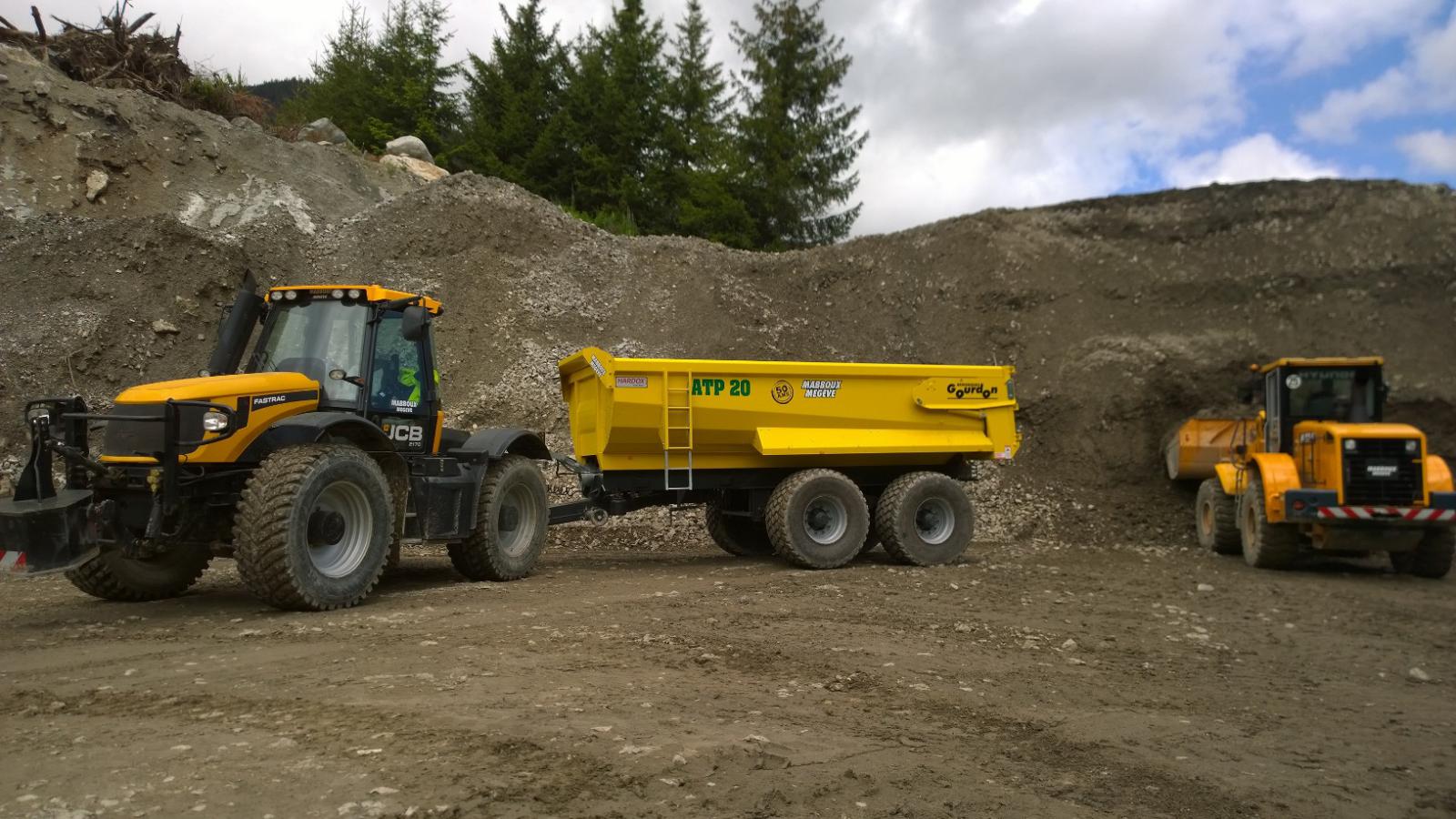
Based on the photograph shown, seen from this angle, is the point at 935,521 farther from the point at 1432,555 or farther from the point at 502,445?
the point at 1432,555

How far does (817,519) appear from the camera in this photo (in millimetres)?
10523

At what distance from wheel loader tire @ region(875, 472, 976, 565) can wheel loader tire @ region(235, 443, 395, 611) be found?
16.6ft

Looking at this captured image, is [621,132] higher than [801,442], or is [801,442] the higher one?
[621,132]

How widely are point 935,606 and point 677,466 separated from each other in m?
3.14

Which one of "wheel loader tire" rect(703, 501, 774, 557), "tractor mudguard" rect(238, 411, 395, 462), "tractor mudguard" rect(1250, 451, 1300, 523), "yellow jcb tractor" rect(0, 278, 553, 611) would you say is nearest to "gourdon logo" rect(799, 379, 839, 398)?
"wheel loader tire" rect(703, 501, 774, 557)

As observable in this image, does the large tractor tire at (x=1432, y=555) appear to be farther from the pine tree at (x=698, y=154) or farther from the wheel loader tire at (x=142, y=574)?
the pine tree at (x=698, y=154)

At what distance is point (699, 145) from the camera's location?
31719 millimetres

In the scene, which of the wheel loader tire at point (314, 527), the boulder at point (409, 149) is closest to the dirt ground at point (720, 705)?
the wheel loader tire at point (314, 527)

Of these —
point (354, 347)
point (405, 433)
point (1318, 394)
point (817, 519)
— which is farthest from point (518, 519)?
point (1318, 394)

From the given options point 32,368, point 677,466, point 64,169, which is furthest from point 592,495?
point 64,169

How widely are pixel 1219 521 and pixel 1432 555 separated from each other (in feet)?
7.22

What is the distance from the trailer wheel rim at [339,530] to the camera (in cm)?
715

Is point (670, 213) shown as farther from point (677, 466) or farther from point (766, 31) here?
point (677, 466)

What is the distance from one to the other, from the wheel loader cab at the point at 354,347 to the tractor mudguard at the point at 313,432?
0.71ft
